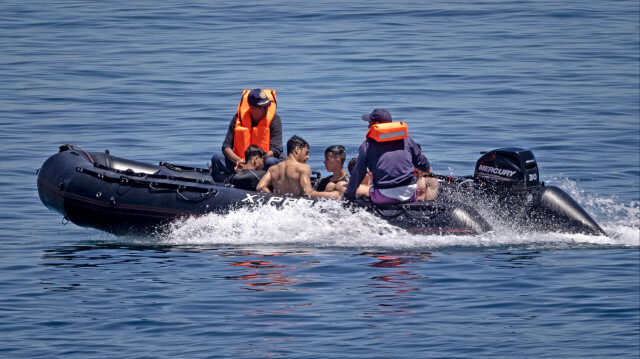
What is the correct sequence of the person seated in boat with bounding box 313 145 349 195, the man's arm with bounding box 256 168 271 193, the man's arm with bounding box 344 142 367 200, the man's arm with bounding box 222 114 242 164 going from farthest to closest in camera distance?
the man's arm with bounding box 222 114 242 164, the man's arm with bounding box 256 168 271 193, the person seated in boat with bounding box 313 145 349 195, the man's arm with bounding box 344 142 367 200

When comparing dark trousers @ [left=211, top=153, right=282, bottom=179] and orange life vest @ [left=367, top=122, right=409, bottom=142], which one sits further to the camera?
dark trousers @ [left=211, top=153, right=282, bottom=179]

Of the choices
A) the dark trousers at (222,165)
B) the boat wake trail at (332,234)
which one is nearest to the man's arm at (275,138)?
the dark trousers at (222,165)

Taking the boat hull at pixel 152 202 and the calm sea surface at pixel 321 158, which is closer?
the calm sea surface at pixel 321 158

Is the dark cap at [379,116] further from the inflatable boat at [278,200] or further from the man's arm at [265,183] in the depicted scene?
the man's arm at [265,183]

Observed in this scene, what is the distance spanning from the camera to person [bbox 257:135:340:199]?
10.1 metres

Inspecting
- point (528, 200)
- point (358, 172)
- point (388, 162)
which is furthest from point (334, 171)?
point (528, 200)

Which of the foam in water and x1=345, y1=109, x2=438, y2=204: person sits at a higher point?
x1=345, y1=109, x2=438, y2=204: person

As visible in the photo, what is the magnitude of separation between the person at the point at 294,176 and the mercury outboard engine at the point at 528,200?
1593 mm

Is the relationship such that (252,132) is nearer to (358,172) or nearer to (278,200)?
(278,200)

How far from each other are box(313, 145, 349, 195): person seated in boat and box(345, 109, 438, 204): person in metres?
0.41

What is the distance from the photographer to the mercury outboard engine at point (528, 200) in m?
9.80

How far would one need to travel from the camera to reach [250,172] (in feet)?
35.0

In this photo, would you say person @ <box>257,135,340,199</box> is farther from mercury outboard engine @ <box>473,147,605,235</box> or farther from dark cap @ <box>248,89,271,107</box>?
mercury outboard engine @ <box>473,147,605,235</box>

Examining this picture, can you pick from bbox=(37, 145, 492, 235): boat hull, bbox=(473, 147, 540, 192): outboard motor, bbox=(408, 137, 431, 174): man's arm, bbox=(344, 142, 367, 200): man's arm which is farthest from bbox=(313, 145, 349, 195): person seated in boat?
bbox=(473, 147, 540, 192): outboard motor
